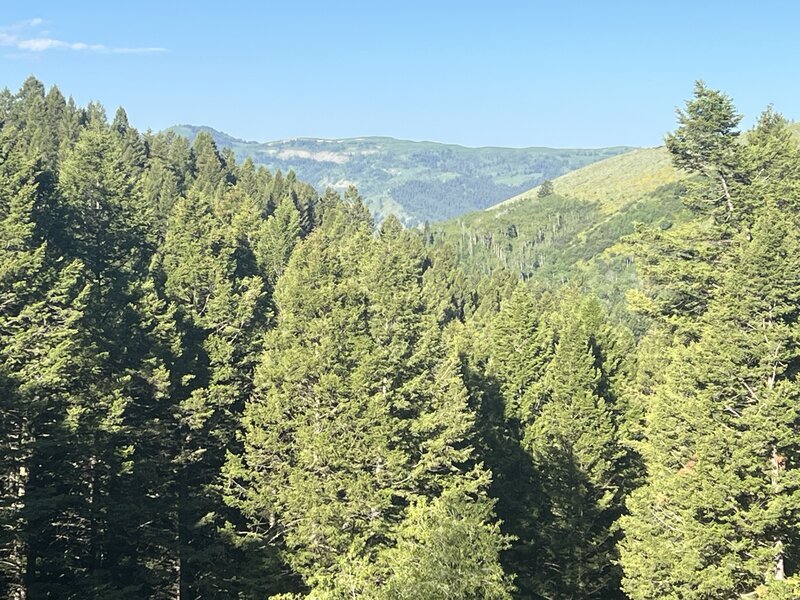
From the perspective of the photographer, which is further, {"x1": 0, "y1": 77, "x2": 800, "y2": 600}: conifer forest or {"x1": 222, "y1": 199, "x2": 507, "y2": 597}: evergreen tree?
{"x1": 222, "y1": 199, "x2": 507, "y2": 597}: evergreen tree

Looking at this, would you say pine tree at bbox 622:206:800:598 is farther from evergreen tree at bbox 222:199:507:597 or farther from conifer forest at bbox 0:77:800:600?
evergreen tree at bbox 222:199:507:597

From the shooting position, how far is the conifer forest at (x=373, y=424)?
22.3 meters

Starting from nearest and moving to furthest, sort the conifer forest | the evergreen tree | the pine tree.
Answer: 1. the pine tree
2. the conifer forest
3. the evergreen tree

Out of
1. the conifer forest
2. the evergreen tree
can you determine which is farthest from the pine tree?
the evergreen tree

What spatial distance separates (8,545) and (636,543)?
73.8 feet

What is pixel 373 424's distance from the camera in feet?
85.5

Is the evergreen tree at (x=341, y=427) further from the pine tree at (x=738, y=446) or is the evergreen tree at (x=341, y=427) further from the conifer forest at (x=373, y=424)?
the pine tree at (x=738, y=446)

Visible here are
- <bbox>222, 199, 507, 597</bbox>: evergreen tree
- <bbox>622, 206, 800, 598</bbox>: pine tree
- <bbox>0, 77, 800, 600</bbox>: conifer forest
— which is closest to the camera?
<bbox>622, 206, 800, 598</bbox>: pine tree

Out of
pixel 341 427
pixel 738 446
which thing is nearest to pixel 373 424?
pixel 341 427

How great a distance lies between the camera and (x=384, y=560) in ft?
67.9

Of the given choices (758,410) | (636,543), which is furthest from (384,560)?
(758,410)

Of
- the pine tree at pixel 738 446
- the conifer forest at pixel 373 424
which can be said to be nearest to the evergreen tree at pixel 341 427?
the conifer forest at pixel 373 424

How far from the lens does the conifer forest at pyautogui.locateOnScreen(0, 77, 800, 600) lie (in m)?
22.3

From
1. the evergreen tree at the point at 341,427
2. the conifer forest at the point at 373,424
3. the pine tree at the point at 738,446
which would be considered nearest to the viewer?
the pine tree at the point at 738,446
